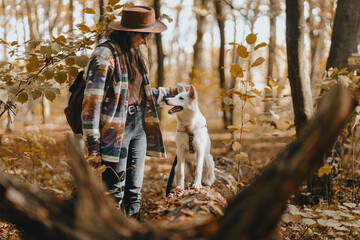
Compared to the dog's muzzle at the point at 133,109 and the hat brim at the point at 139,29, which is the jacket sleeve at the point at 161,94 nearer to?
the dog's muzzle at the point at 133,109

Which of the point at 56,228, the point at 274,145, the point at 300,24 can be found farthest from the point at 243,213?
the point at 274,145

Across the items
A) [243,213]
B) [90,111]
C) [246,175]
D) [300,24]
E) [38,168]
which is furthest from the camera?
[38,168]

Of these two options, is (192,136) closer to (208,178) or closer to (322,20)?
(208,178)

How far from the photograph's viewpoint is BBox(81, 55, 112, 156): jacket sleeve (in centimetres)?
261

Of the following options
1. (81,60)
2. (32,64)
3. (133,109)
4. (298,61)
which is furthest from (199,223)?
(298,61)

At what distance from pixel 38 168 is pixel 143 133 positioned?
4387 millimetres

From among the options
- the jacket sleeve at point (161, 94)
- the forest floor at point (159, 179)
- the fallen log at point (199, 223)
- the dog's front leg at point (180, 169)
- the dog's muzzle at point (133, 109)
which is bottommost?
the forest floor at point (159, 179)

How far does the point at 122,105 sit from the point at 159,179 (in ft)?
8.68

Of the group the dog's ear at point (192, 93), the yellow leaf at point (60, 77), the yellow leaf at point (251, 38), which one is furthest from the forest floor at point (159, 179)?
the yellow leaf at point (251, 38)

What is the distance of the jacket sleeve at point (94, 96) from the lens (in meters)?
2.61

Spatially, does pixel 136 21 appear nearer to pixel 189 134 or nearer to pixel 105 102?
pixel 105 102

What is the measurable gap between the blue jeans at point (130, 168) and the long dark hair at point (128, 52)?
494 mm

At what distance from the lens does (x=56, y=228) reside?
44.6 inches

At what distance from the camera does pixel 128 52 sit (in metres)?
2.93
